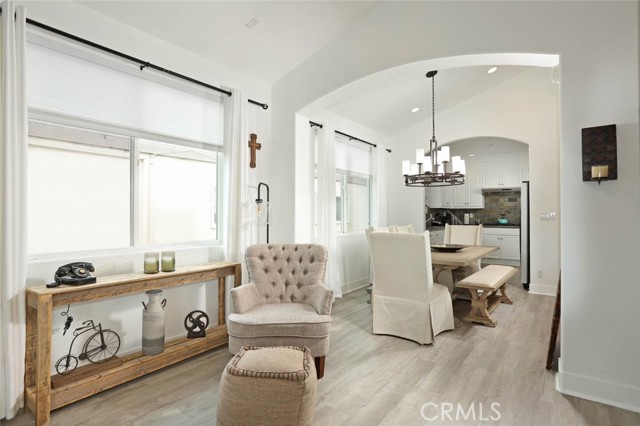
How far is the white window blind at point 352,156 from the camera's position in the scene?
5307 millimetres

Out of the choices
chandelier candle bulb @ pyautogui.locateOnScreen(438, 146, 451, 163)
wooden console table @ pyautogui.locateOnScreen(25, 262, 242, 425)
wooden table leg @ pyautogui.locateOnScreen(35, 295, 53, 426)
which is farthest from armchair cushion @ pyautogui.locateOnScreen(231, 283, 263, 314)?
chandelier candle bulb @ pyautogui.locateOnScreen(438, 146, 451, 163)

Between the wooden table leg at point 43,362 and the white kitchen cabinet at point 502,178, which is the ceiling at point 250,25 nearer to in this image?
the wooden table leg at point 43,362

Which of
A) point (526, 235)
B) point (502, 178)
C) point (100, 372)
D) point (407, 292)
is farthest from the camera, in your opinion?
point (502, 178)

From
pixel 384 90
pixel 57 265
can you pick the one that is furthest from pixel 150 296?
pixel 384 90

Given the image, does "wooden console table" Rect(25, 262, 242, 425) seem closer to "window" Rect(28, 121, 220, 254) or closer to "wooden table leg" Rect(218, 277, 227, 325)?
"wooden table leg" Rect(218, 277, 227, 325)

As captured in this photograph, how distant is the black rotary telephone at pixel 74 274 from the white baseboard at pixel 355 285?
3556mm

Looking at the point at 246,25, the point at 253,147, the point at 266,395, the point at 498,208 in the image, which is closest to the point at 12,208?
the point at 266,395

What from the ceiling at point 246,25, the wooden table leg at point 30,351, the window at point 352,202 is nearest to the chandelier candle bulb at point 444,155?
the ceiling at point 246,25

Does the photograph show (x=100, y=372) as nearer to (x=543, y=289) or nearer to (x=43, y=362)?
(x=43, y=362)

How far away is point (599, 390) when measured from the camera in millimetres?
2186

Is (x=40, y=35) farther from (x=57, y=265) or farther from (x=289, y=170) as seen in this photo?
(x=289, y=170)

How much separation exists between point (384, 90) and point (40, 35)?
12.3 feet

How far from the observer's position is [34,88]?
89.7 inches

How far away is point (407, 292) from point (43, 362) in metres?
2.77
